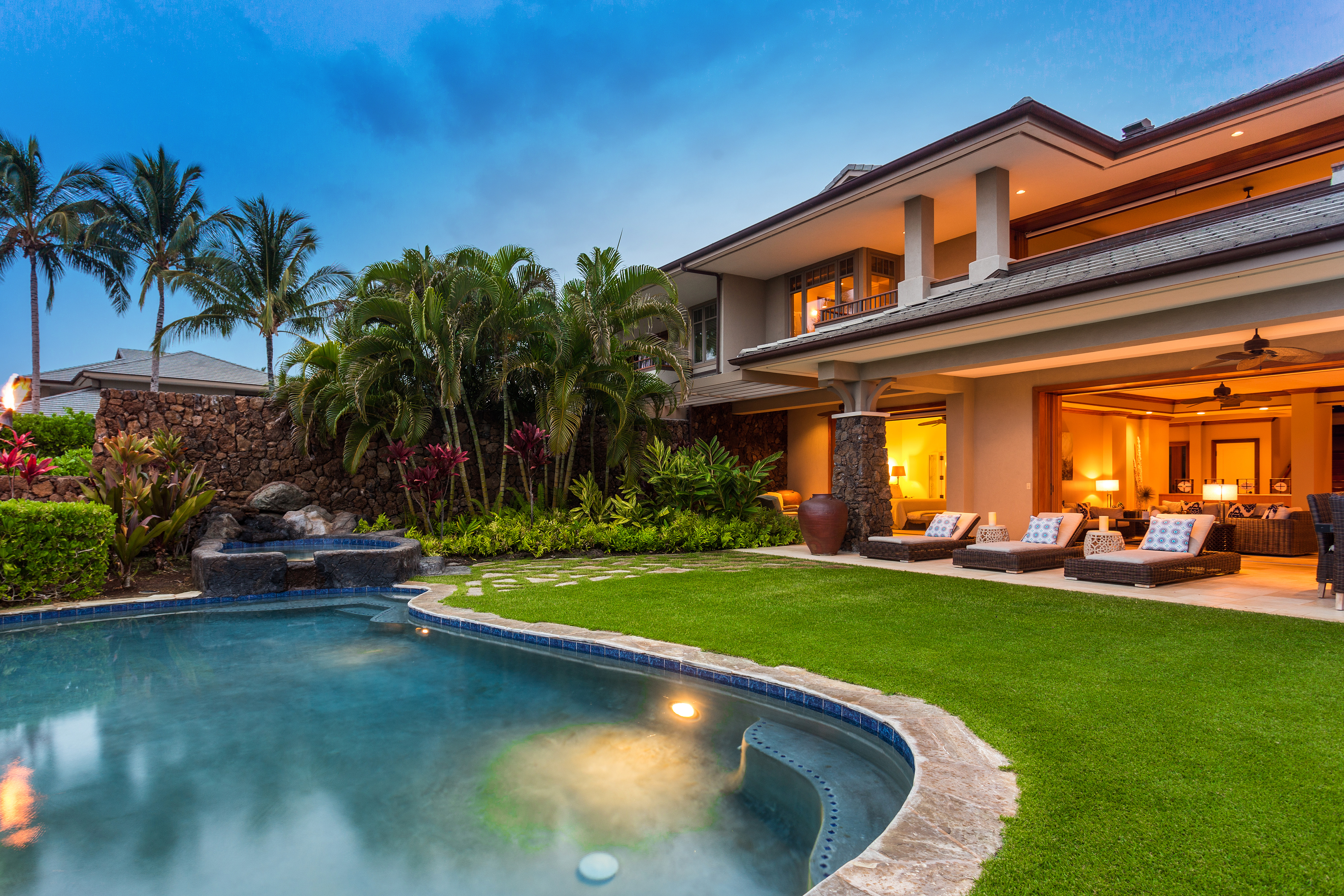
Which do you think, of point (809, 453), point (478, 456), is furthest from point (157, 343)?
point (809, 453)

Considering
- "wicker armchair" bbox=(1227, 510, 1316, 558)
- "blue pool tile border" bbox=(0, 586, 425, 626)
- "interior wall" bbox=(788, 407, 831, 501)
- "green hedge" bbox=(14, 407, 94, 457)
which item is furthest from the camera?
"interior wall" bbox=(788, 407, 831, 501)

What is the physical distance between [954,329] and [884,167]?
374cm

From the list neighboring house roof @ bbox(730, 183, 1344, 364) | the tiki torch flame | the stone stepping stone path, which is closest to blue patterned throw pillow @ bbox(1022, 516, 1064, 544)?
→ the stone stepping stone path

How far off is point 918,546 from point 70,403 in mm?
24852

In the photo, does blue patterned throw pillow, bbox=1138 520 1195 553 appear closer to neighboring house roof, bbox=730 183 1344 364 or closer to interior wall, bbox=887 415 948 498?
neighboring house roof, bbox=730 183 1344 364

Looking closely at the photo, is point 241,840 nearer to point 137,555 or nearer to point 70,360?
point 137,555

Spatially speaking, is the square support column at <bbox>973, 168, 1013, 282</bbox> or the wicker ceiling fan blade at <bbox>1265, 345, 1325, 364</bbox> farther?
the square support column at <bbox>973, 168, 1013, 282</bbox>

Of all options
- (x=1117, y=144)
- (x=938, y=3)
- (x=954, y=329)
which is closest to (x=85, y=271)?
(x=954, y=329)

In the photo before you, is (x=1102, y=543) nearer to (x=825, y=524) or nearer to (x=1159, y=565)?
(x=1159, y=565)

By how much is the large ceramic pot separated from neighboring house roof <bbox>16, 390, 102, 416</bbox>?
20.3m

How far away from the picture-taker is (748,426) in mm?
19672

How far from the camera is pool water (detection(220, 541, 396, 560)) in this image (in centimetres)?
1109

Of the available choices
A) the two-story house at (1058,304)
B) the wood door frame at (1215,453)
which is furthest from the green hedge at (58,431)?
the wood door frame at (1215,453)

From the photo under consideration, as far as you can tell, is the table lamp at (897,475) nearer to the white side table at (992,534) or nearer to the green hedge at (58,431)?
the white side table at (992,534)
